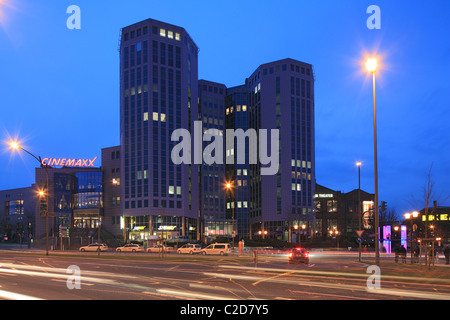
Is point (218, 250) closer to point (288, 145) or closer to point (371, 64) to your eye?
point (371, 64)

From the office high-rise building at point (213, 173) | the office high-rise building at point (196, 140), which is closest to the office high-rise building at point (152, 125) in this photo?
the office high-rise building at point (196, 140)

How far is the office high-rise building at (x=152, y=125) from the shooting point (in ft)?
342

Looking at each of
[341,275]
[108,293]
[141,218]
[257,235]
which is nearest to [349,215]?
[257,235]

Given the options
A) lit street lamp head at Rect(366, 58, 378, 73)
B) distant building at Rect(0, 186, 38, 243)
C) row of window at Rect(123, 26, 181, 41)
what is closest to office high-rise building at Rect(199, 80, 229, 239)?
row of window at Rect(123, 26, 181, 41)

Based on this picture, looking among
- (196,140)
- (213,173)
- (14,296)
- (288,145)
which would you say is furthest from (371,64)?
(213,173)

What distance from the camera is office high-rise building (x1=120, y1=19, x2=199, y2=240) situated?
10425cm

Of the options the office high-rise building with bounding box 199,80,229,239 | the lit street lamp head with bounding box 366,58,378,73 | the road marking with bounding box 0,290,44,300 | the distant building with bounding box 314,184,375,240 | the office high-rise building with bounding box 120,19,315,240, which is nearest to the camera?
the road marking with bounding box 0,290,44,300

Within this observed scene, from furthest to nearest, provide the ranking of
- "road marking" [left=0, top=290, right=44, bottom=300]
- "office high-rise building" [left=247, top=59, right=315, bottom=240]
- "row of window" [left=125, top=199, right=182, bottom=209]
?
"office high-rise building" [left=247, top=59, right=315, bottom=240]
"row of window" [left=125, top=199, right=182, bottom=209]
"road marking" [left=0, top=290, right=44, bottom=300]

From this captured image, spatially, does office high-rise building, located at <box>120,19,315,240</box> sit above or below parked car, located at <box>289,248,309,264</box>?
above

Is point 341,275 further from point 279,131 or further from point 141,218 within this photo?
point 279,131

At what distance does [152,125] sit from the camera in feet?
346

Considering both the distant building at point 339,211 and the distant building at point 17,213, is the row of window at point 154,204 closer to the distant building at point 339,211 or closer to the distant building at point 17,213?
the distant building at point 17,213

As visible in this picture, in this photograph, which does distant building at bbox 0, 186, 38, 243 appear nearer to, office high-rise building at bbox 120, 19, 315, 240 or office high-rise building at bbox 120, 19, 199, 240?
office high-rise building at bbox 120, 19, 315, 240
